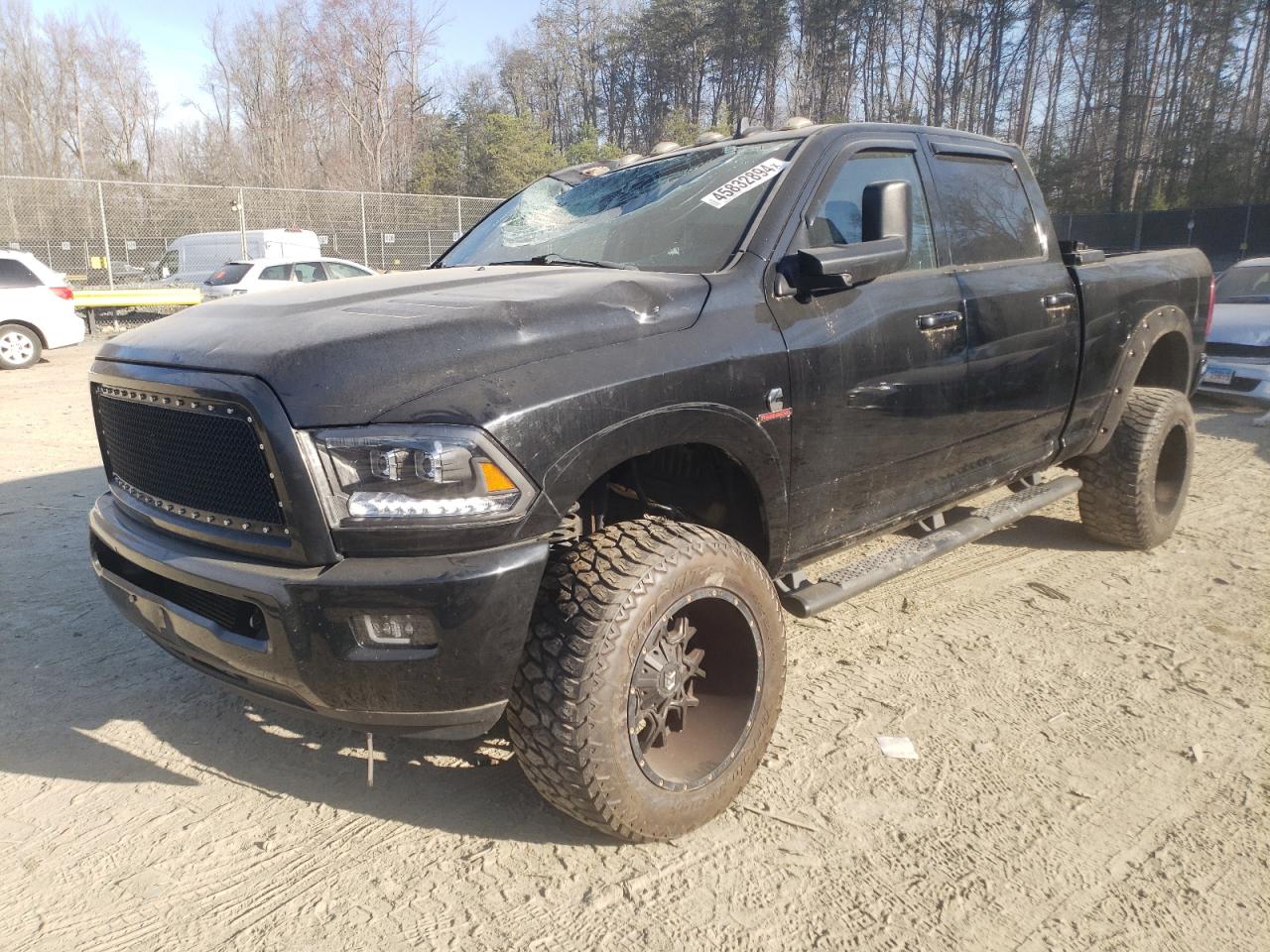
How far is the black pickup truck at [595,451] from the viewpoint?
208 cm

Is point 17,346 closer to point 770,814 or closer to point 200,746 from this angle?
point 200,746

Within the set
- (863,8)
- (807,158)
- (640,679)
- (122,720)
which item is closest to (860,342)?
(807,158)

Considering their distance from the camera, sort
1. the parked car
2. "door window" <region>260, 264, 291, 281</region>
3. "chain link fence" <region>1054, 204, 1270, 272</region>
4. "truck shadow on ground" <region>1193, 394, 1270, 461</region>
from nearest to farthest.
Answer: "truck shadow on ground" <region>1193, 394, 1270, 461</region>, the parked car, "door window" <region>260, 264, 291, 281</region>, "chain link fence" <region>1054, 204, 1270, 272</region>

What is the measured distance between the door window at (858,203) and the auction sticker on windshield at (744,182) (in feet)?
0.61

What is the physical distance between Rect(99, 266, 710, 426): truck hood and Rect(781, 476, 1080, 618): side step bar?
109 cm

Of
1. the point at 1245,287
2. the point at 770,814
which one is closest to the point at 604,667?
the point at 770,814

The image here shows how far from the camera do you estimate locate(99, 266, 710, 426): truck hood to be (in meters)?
2.09

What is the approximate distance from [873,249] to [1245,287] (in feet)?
31.7

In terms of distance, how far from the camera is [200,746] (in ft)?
10.0

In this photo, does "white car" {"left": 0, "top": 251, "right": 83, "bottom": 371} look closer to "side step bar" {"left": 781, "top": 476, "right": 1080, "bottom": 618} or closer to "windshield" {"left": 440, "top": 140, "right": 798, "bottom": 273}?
"windshield" {"left": 440, "top": 140, "right": 798, "bottom": 273}

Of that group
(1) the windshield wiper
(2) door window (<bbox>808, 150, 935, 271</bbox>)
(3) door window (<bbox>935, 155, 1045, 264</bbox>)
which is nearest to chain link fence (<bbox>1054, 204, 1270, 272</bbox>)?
(3) door window (<bbox>935, 155, 1045, 264</bbox>)

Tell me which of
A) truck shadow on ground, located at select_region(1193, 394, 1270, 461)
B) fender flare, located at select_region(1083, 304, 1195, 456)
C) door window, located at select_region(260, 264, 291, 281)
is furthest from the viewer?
door window, located at select_region(260, 264, 291, 281)

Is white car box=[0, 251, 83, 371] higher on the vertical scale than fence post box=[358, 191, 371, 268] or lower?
lower

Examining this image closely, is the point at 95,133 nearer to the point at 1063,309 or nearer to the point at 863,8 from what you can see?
the point at 863,8
